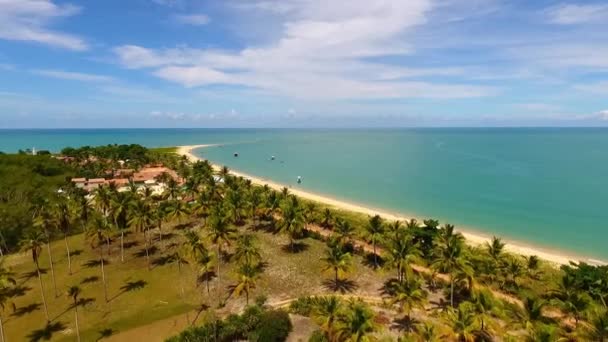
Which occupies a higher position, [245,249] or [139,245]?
[245,249]

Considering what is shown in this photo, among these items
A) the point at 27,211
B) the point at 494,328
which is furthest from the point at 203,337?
the point at 27,211

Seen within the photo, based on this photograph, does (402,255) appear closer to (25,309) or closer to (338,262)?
(338,262)

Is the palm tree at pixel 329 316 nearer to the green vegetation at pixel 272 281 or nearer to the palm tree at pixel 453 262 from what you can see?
the green vegetation at pixel 272 281

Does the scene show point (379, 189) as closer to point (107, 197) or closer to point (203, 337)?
point (107, 197)

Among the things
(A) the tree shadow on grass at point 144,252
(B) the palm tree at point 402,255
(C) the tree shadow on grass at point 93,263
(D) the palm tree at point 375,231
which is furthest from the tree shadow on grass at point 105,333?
(D) the palm tree at point 375,231

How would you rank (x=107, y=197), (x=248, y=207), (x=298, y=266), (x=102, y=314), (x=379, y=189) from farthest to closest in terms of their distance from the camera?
(x=379, y=189), (x=248, y=207), (x=107, y=197), (x=298, y=266), (x=102, y=314)

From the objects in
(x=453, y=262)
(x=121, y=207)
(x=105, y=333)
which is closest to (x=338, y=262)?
(x=453, y=262)
